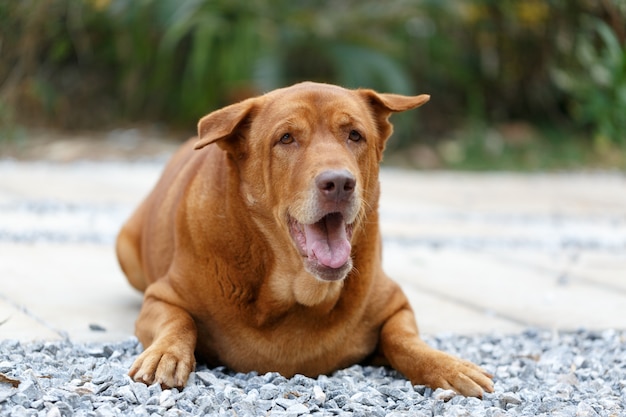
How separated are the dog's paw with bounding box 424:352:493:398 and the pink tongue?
525mm

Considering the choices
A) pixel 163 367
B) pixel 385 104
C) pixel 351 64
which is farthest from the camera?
pixel 351 64

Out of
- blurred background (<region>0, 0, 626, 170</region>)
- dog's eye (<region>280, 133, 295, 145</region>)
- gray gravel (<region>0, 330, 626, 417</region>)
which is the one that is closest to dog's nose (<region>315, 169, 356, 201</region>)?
dog's eye (<region>280, 133, 295, 145</region>)

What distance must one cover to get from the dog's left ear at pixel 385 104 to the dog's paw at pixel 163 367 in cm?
118

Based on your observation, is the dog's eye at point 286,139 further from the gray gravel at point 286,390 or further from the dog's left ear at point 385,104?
the gray gravel at point 286,390

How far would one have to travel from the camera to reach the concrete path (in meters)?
4.82

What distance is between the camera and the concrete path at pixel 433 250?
190 inches

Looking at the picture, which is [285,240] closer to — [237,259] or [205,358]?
[237,259]

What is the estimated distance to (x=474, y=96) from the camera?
14.1 metres

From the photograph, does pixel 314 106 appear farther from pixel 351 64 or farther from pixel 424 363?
pixel 351 64

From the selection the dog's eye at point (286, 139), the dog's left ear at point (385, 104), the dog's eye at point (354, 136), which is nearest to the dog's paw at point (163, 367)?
the dog's eye at point (286, 139)

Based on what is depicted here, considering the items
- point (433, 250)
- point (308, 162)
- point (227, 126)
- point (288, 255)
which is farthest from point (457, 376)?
point (433, 250)

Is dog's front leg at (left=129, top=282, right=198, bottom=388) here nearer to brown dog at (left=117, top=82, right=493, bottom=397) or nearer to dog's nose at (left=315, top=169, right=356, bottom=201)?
brown dog at (left=117, top=82, right=493, bottom=397)

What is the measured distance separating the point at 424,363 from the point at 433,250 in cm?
311

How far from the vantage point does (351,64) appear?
12.5 meters
